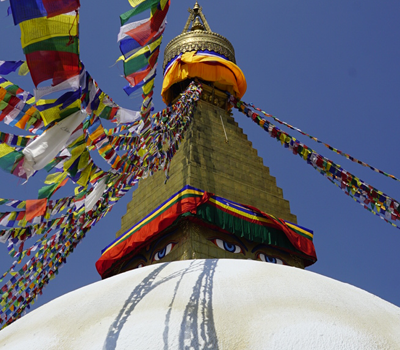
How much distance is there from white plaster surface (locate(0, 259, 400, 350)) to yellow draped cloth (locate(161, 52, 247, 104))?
7.86 meters

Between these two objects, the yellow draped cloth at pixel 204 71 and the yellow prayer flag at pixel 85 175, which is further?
the yellow draped cloth at pixel 204 71

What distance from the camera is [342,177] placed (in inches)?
320

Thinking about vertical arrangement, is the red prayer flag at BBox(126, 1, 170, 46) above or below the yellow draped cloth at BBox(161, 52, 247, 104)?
below

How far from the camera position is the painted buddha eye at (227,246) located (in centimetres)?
855

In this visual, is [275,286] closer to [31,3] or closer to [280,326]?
[280,326]

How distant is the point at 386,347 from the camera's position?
3.56 meters

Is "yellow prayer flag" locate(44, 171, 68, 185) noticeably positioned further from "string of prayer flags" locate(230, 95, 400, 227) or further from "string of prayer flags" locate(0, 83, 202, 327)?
"string of prayer flags" locate(230, 95, 400, 227)

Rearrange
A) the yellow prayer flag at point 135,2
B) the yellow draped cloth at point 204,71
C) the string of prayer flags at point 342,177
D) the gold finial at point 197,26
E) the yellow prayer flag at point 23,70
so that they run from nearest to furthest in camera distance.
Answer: the yellow prayer flag at point 23,70 < the yellow prayer flag at point 135,2 < the string of prayer flags at point 342,177 < the yellow draped cloth at point 204,71 < the gold finial at point 197,26

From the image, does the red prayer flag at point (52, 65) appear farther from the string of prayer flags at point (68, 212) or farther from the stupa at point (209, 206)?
the stupa at point (209, 206)

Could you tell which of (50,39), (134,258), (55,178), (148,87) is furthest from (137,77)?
(134,258)

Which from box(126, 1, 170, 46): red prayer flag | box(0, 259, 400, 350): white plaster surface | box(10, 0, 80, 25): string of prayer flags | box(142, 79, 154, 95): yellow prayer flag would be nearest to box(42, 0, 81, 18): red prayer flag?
box(10, 0, 80, 25): string of prayer flags

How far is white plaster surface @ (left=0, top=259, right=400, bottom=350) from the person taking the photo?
345 centimetres

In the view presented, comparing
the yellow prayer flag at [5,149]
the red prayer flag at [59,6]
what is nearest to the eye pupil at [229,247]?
the yellow prayer flag at [5,149]

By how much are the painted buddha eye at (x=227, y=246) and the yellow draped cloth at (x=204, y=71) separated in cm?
480
